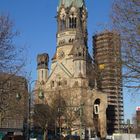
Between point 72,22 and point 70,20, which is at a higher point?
point 70,20

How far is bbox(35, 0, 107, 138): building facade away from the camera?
112363mm

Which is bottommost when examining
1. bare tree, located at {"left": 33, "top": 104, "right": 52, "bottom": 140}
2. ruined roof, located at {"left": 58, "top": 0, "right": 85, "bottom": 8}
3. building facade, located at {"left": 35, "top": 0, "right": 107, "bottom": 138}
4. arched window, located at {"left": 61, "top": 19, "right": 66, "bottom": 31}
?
bare tree, located at {"left": 33, "top": 104, "right": 52, "bottom": 140}

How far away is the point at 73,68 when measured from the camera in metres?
123

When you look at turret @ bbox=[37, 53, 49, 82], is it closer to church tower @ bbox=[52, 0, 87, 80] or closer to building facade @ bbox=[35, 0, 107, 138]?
building facade @ bbox=[35, 0, 107, 138]

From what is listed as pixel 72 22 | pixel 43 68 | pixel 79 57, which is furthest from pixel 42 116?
pixel 72 22

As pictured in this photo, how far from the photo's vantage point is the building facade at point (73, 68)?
11236cm

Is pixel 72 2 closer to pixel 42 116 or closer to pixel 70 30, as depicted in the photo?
pixel 70 30

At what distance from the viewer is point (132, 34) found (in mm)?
24844

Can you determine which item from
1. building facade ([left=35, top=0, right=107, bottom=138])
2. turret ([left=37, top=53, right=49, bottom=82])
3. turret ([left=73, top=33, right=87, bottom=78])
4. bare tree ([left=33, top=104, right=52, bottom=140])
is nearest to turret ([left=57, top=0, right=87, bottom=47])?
building facade ([left=35, top=0, right=107, bottom=138])

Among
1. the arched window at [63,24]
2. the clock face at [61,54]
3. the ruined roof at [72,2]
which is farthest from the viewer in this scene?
the ruined roof at [72,2]

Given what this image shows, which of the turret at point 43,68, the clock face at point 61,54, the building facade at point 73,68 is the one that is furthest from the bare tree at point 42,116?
the clock face at point 61,54

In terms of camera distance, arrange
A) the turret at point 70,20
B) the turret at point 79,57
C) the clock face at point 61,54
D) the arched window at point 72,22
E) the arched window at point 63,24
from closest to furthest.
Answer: the turret at point 79,57 < the turret at point 70,20 < the arched window at point 72,22 < the arched window at point 63,24 < the clock face at point 61,54

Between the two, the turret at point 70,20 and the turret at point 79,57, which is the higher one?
the turret at point 70,20

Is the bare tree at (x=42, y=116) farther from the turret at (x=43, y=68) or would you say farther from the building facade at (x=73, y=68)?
the turret at (x=43, y=68)
